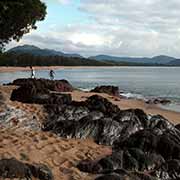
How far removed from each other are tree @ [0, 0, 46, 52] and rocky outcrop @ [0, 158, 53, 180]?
11556mm

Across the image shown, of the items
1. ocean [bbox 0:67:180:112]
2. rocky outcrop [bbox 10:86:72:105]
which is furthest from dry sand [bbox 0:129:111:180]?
ocean [bbox 0:67:180:112]

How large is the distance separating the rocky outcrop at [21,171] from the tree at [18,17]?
37.9ft

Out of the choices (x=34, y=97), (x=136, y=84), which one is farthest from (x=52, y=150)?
(x=136, y=84)

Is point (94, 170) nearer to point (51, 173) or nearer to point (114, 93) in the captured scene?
point (51, 173)

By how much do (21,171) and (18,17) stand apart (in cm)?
1418

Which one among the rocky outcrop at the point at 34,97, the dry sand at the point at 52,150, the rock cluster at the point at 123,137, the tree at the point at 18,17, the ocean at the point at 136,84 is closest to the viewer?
the dry sand at the point at 52,150

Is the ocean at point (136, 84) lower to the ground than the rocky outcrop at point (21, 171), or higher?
lower

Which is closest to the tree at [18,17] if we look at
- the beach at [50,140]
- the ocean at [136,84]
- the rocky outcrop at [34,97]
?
the rocky outcrop at [34,97]

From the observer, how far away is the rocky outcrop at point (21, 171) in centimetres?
956

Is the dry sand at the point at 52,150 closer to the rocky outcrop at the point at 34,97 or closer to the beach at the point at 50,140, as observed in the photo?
the beach at the point at 50,140

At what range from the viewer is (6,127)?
14.9 m

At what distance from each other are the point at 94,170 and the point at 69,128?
3.97 meters

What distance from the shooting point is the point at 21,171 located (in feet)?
31.8

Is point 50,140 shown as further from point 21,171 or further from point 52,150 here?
point 21,171
